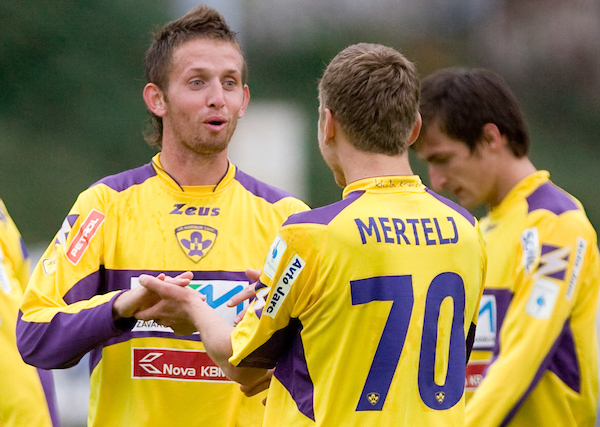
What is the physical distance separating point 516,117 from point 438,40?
11503 millimetres

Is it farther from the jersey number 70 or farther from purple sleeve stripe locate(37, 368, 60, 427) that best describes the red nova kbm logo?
the jersey number 70

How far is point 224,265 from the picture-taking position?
3184 mm

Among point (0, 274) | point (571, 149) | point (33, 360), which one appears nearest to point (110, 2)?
point (571, 149)

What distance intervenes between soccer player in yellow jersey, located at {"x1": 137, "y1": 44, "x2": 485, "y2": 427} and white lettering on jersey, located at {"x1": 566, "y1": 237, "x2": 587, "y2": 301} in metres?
Answer: 0.90

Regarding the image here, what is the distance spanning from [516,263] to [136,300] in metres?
1.57

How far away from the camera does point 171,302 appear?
275cm

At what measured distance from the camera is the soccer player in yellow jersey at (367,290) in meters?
2.35

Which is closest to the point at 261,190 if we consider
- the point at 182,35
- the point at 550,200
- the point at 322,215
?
the point at 182,35

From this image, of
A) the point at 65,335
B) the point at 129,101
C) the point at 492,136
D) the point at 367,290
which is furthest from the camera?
the point at 129,101

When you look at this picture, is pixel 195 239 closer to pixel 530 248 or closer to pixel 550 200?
pixel 530 248

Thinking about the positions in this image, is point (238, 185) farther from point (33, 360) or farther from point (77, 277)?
point (33, 360)

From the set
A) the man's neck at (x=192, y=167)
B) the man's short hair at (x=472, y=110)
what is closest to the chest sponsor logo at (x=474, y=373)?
the man's short hair at (x=472, y=110)

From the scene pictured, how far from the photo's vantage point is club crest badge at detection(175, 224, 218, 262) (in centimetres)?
319

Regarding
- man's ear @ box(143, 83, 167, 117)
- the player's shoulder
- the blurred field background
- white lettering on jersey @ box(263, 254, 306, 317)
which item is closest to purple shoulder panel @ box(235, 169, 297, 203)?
the player's shoulder
